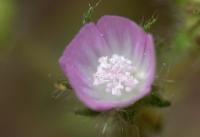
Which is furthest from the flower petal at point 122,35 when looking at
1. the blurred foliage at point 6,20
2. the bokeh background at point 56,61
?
the blurred foliage at point 6,20

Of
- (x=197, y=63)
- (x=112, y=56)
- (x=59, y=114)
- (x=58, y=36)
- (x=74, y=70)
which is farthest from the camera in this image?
(x=58, y=36)

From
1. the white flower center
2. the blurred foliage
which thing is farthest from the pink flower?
the blurred foliage

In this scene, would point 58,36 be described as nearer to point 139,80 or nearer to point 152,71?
point 139,80

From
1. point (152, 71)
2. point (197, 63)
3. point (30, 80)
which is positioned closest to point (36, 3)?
point (30, 80)

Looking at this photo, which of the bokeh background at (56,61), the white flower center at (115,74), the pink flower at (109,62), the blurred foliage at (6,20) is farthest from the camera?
the blurred foliage at (6,20)

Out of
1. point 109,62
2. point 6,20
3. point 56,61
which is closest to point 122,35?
point 109,62

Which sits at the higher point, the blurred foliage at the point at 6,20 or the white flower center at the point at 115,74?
the blurred foliage at the point at 6,20

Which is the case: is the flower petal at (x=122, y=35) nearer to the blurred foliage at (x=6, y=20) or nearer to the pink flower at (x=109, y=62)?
the pink flower at (x=109, y=62)

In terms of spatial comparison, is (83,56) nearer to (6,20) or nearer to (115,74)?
(115,74)
